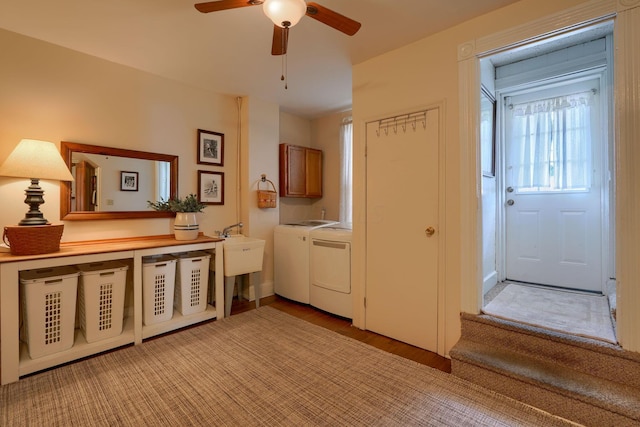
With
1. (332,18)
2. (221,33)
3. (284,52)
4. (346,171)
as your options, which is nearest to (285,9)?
(332,18)

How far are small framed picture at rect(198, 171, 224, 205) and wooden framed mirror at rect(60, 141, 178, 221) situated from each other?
0.89 ft

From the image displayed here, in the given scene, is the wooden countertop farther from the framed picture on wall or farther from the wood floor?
the framed picture on wall

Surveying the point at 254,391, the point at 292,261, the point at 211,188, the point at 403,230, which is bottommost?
the point at 254,391

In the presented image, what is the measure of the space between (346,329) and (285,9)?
249 cm

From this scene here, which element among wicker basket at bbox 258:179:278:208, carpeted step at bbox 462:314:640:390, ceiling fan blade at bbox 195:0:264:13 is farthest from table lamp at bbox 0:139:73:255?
carpeted step at bbox 462:314:640:390

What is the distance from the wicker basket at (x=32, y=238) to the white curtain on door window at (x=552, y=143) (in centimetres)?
410

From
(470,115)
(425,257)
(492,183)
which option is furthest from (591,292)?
(470,115)

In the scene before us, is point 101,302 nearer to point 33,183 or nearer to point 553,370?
point 33,183

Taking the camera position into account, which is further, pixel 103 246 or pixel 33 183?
pixel 103 246

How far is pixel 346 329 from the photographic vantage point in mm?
2723

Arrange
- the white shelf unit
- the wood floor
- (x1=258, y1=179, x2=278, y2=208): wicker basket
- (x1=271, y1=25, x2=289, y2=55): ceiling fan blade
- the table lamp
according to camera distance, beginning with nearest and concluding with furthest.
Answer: (x1=271, y1=25, x2=289, y2=55): ceiling fan blade, the white shelf unit, the table lamp, the wood floor, (x1=258, y1=179, x2=278, y2=208): wicker basket

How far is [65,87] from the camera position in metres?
2.42

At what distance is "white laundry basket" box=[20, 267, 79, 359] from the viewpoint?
1.97 metres

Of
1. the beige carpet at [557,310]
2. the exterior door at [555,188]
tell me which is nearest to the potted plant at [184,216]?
the beige carpet at [557,310]
